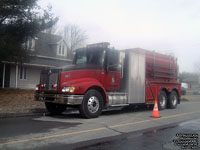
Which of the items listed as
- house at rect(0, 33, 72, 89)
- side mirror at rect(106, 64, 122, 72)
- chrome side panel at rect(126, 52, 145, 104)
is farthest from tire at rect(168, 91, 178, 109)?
house at rect(0, 33, 72, 89)

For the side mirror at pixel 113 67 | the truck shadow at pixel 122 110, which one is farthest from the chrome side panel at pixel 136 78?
the truck shadow at pixel 122 110

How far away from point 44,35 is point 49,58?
464 centimetres

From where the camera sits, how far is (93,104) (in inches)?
360

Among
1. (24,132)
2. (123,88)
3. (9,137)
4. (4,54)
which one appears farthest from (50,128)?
(4,54)

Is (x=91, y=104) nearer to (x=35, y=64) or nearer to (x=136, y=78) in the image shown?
(x=136, y=78)

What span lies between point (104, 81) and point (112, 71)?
0.68m

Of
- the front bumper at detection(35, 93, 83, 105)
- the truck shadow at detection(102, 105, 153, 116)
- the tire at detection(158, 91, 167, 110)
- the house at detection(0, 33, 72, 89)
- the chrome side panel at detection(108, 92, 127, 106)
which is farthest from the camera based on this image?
the house at detection(0, 33, 72, 89)

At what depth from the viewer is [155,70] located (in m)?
12.4

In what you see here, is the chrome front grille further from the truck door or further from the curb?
the truck door

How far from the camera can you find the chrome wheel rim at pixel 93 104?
9.02 meters

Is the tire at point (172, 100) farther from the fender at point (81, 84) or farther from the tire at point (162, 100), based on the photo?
the fender at point (81, 84)

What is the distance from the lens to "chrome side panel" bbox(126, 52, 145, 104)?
35.5ft

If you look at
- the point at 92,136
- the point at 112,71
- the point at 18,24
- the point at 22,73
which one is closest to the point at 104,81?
the point at 112,71

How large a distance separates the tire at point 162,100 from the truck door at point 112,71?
3348 millimetres
